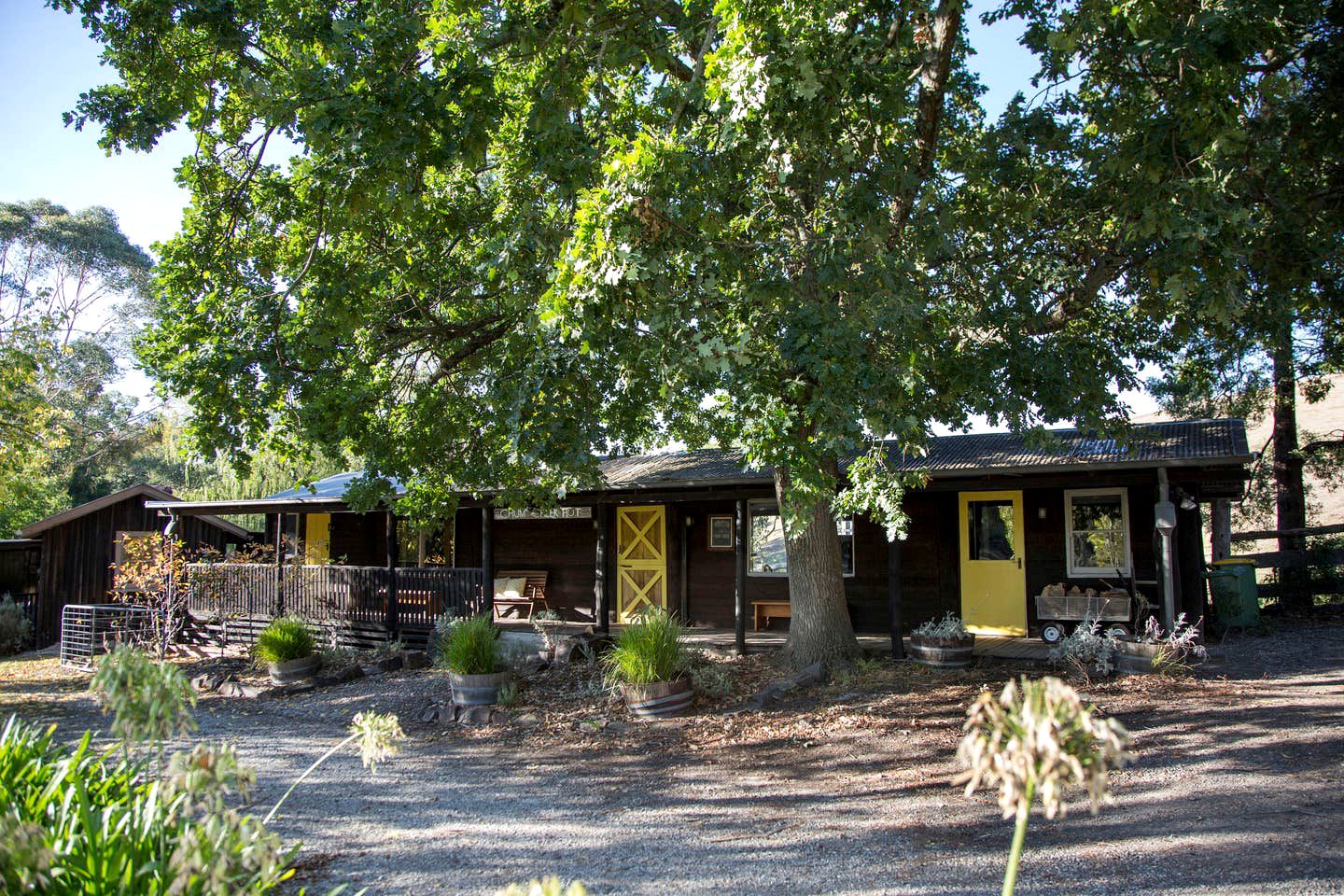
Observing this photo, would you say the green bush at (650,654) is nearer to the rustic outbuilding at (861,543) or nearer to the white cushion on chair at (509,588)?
the rustic outbuilding at (861,543)

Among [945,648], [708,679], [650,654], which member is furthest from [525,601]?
[945,648]

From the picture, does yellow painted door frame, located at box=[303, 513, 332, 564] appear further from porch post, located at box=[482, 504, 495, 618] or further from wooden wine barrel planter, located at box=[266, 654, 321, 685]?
porch post, located at box=[482, 504, 495, 618]

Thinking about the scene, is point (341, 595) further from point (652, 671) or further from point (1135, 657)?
point (1135, 657)

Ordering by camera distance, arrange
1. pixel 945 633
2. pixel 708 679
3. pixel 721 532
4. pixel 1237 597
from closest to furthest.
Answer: pixel 708 679 < pixel 945 633 < pixel 1237 597 < pixel 721 532

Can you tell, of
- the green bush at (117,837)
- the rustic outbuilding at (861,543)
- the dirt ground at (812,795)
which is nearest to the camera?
the green bush at (117,837)

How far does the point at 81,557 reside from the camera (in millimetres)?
19094

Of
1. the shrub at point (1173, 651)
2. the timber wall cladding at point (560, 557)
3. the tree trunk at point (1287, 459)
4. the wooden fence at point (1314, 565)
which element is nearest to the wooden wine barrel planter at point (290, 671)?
the timber wall cladding at point (560, 557)

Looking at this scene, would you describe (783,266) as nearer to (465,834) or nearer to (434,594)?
(465,834)

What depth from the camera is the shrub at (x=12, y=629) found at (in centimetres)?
1778

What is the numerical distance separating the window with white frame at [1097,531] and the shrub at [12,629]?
2028cm

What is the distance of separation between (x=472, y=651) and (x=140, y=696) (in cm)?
710

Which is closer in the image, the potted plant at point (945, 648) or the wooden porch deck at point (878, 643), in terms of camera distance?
the potted plant at point (945, 648)

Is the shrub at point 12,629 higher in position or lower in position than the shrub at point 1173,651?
lower

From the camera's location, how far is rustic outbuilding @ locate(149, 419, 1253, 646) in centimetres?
1129
